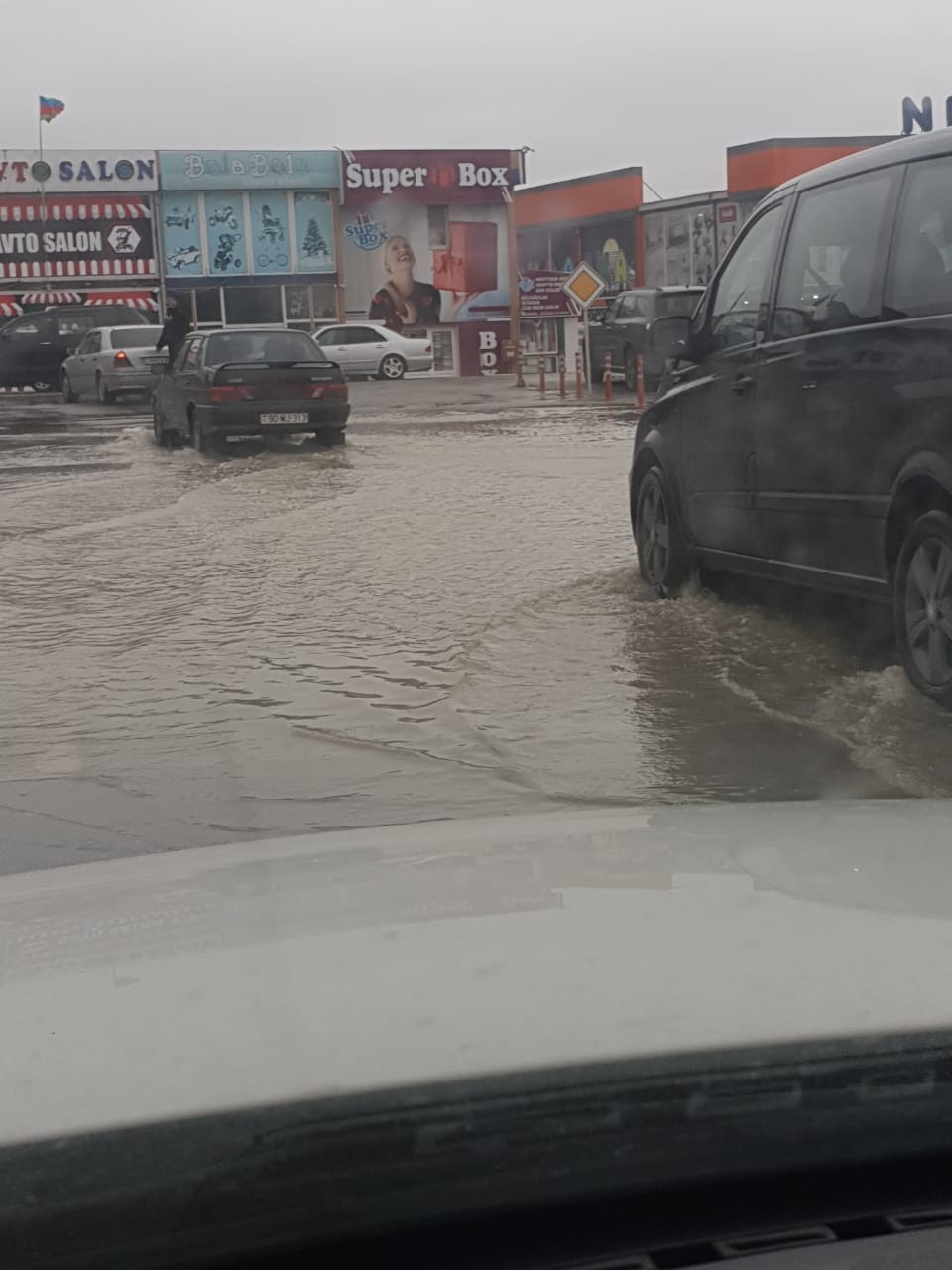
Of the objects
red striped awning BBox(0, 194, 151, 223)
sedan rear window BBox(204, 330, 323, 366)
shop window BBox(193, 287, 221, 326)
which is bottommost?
sedan rear window BBox(204, 330, 323, 366)

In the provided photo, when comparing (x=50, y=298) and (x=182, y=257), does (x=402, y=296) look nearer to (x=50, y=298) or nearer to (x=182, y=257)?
(x=182, y=257)

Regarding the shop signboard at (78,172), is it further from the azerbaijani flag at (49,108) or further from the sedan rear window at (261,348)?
the sedan rear window at (261,348)

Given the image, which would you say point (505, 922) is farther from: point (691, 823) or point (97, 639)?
point (97, 639)

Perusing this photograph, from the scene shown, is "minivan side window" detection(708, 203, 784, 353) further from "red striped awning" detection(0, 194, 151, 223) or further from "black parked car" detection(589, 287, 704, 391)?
"red striped awning" detection(0, 194, 151, 223)

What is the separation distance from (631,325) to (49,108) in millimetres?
21372

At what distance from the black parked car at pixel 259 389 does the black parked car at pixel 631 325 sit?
30.6 ft

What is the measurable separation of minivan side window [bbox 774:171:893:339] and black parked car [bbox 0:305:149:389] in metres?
29.3

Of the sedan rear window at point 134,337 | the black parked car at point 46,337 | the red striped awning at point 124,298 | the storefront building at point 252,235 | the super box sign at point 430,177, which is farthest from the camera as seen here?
the super box sign at point 430,177

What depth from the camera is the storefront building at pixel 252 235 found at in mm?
44688

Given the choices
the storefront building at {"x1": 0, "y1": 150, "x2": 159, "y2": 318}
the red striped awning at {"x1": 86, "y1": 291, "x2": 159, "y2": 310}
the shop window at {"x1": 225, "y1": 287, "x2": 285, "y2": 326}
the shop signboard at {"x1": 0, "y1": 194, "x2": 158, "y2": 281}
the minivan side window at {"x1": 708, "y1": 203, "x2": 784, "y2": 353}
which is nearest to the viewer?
the minivan side window at {"x1": 708, "y1": 203, "x2": 784, "y2": 353}

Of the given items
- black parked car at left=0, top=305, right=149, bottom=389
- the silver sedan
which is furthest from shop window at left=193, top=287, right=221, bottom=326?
the silver sedan

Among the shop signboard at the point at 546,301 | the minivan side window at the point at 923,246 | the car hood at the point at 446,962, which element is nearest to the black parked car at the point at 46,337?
the shop signboard at the point at 546,301

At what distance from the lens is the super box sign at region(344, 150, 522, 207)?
4606 centimetres

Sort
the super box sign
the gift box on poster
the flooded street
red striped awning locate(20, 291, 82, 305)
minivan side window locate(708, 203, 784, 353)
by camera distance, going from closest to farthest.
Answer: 1. the flooded street
2. minivan side window locate(708, 203, 784, 353)
3. red striped awning locate(20, 291, 82, 305)
4. the super box sign
5. the gift box on poster
